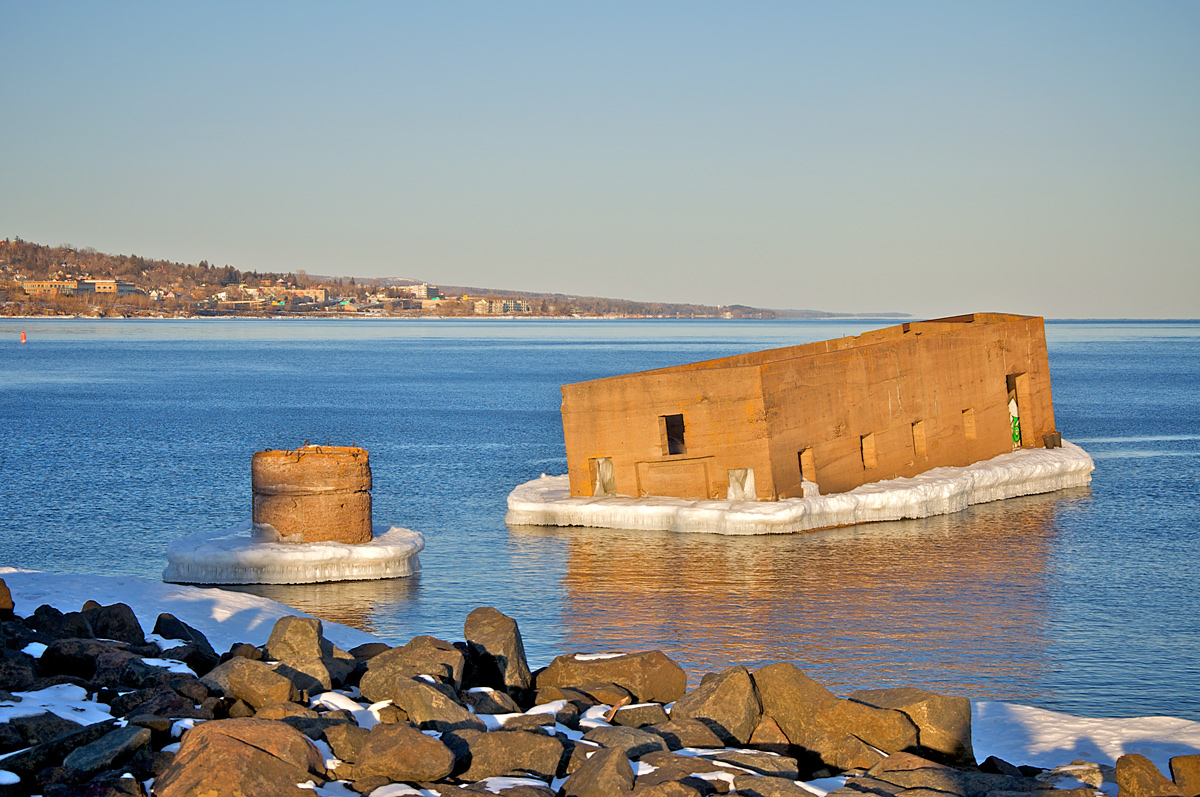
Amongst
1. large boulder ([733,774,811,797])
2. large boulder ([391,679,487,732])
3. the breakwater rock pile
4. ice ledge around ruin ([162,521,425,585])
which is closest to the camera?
the breakwater rock pile

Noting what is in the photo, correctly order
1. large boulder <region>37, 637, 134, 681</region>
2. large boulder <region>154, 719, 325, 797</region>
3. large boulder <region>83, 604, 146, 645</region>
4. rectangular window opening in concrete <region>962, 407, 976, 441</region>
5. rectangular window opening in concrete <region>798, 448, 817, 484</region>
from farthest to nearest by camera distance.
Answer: rectangular window opening in concrete <region>962, 407, 976, 441</region>, rectangular window opening in concrete <region>798, 448, 817, 484</region>, large boulder <region>83, 604, 146, 645</region>, large boulder <region>37, 637, 134, 681</region>, large boulder <region>154, 719, 325, 797</region>

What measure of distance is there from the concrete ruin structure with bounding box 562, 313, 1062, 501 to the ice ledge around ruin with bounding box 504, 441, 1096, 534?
48cm

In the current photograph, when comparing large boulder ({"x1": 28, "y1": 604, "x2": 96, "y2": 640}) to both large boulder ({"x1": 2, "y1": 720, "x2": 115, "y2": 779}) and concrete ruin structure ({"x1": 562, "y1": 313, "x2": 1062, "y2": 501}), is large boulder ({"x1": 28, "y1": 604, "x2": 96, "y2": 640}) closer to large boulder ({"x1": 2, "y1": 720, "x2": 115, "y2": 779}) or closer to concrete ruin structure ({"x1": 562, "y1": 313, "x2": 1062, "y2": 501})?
large boulder ({"x1": 2, "y1": 720, "x2": 115, "y2": 779})

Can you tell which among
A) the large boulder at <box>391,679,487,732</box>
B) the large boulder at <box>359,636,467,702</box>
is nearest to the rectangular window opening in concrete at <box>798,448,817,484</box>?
the large boulder at <box>359,636,467,702</box>

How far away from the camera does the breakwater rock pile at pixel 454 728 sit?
308 inches

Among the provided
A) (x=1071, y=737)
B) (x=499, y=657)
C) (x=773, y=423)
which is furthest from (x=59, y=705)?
(x=773, y=423)

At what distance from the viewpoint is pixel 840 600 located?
18344 mm

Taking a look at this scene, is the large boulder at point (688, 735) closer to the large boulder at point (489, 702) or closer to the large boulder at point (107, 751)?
the large boulder at point (489, 702)

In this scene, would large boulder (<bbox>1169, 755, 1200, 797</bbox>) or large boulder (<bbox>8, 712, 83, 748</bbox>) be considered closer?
large boulder (<bbox>8, 712, 83, 748</bbox>)

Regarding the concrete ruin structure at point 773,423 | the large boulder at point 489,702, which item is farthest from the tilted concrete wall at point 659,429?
the large boulder at point 489,702

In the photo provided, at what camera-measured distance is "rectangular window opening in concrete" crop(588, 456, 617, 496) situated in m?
25.5

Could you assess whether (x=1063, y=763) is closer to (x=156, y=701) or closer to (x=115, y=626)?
(x=156, y=701)

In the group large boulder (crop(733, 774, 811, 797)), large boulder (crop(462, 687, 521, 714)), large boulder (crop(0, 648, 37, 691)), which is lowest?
large boulder (crop(733, 774, 811, 797))

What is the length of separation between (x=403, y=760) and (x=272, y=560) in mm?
11056
